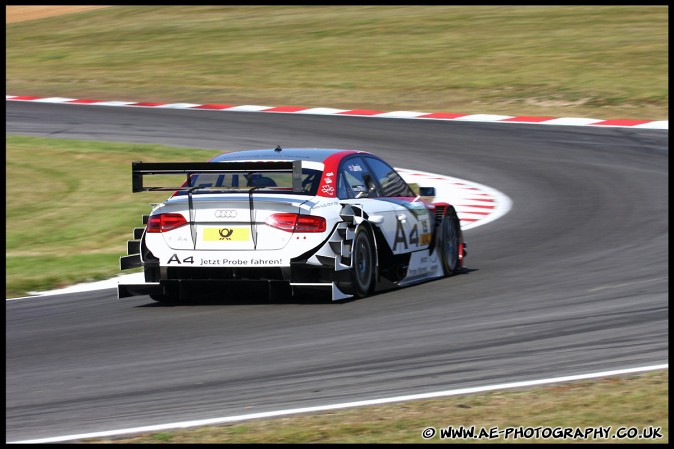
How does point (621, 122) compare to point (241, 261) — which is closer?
point (241, 261)

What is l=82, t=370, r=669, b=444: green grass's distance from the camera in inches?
221

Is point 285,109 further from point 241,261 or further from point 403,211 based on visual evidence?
point 241,261

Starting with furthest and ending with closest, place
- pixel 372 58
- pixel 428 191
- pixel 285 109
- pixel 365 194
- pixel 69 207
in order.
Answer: pixel 372 58, pixel 285 109, pixel 69 207, pixel 428 191, pixel 365 194

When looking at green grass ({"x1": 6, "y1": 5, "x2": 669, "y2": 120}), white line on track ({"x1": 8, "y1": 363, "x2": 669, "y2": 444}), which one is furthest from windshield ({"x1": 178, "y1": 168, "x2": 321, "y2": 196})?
green grass ({"x1": 6, "y1": 5, "x2": 669, "y2": 120})

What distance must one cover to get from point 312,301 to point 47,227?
6.55 metres

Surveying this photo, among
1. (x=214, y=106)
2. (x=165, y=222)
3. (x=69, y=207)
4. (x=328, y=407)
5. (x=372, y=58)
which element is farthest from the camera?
(x=372, y=58)

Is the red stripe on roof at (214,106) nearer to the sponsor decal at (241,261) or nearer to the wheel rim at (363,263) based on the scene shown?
the wheel rim at (363,263)

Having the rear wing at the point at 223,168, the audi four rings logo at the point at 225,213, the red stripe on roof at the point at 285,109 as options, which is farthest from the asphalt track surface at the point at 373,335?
the red stripe on roof at the point at 285,109

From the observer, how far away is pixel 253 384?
6.98 meters

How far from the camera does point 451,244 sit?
11914 mm

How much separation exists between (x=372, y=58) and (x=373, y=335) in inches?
1145

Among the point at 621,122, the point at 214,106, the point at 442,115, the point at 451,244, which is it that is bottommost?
the point at 451,244

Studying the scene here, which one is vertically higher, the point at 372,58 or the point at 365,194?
the point at 372,58

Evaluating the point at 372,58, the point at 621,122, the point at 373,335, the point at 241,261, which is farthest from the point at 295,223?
the point at 372,58
